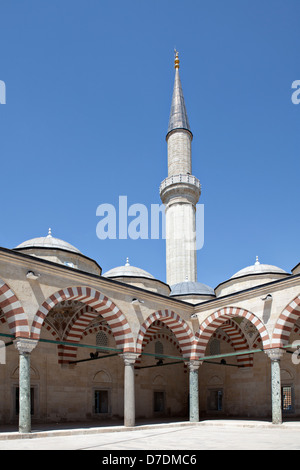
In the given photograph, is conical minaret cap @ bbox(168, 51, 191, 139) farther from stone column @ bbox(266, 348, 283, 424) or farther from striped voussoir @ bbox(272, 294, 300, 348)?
stone column @ bbox(266, 348, 283, 424)

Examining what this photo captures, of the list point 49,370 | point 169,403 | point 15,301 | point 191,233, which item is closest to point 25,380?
point 15,301

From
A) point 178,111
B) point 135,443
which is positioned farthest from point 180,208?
point 135,443

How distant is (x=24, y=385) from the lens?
31.9 ft

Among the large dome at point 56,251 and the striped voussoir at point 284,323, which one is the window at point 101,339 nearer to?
the large dome at point 56,251

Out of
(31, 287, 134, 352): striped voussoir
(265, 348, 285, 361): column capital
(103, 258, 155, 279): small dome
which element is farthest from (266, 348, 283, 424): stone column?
(103, 258, 155, 279): small dome

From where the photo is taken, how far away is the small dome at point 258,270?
17572 mm

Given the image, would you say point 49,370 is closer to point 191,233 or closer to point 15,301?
point 15,301

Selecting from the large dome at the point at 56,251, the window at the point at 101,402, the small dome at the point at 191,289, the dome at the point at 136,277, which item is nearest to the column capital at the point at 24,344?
the large dome at the point at 56,251

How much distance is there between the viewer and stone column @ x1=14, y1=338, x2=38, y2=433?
373 inches

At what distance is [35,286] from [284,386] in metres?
9.50

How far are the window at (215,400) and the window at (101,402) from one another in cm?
441

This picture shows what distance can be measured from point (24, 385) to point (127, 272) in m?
8.74

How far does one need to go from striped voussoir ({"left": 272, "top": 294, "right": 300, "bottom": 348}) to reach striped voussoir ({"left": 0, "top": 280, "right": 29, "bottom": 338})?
6450mm

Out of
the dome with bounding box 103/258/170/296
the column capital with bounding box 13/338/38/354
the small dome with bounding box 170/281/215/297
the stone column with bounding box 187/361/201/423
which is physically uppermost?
the dome with bounding box 103/258/170/296
